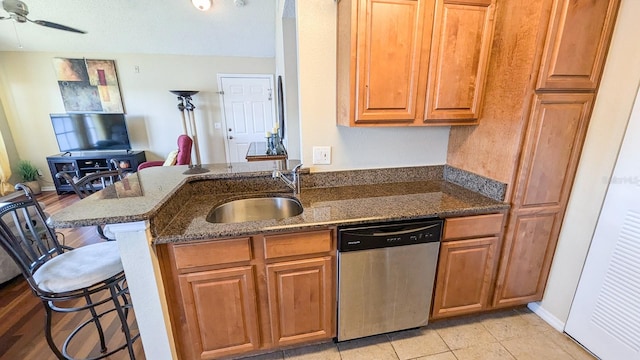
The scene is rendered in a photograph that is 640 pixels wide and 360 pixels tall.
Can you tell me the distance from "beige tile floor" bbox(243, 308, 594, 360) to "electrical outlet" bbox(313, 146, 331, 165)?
3.81ft

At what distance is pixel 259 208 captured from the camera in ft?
5.74

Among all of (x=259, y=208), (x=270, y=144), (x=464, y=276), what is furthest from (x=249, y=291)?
(x=270, y=144)

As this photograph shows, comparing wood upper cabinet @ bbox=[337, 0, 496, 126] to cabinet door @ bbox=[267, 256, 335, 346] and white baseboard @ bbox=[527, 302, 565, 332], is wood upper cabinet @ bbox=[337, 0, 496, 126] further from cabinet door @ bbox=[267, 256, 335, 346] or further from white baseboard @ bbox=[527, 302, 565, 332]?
white baseboard @ bbox=[527, 302, 565, 332]

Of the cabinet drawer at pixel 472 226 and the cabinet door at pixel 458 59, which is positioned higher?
the cabinet door at pixel 458 59

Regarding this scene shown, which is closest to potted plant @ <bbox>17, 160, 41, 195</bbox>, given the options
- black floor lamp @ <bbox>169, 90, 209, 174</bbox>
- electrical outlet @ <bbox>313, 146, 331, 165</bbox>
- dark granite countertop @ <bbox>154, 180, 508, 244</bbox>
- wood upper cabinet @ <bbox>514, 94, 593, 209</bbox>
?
black floor lamp @ <bbox>169, 90, 209, 174</bbox>

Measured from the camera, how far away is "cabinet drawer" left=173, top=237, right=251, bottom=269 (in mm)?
1221

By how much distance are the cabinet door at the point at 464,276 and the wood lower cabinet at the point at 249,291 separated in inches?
26.7

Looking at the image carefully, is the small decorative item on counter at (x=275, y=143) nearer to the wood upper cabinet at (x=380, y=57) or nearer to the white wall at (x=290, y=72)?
the white wall at (x=290, y=72)

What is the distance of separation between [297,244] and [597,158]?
5.69 feet

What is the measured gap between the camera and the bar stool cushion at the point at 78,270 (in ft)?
3.86

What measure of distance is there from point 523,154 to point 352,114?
0.99 meters

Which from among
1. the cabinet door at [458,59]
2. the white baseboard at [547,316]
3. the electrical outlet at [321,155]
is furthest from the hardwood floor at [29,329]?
the white baseboard at [547,316]

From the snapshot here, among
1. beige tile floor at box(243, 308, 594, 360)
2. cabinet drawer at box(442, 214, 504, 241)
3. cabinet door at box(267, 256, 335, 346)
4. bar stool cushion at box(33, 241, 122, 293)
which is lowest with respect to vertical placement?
beige tile floor at box(243, 308, 594, 360)

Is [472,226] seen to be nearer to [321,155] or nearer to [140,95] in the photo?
[321,155]
